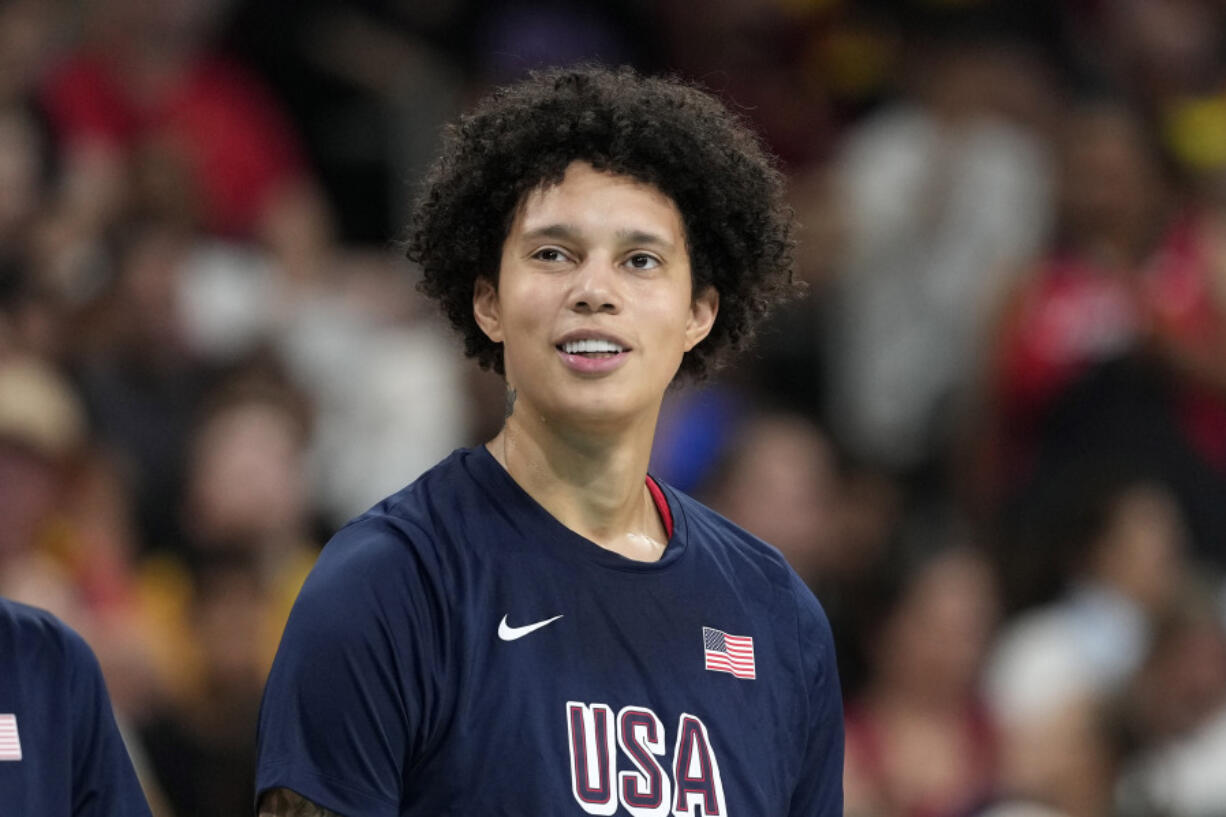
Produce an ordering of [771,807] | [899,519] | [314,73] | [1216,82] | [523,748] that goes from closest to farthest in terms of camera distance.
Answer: [523,748], [771,807], [899,519], [314,73], [1216,82]

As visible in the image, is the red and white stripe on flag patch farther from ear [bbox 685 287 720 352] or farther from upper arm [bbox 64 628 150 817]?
ear [bbox 685 287 720 352]

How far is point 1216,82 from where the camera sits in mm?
9305

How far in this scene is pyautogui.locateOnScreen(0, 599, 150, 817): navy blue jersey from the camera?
3377 mm

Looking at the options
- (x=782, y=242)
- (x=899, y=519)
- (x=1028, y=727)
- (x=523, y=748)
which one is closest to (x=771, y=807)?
(x=523, y=748)

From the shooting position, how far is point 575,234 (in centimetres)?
339

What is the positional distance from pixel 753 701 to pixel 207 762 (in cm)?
257

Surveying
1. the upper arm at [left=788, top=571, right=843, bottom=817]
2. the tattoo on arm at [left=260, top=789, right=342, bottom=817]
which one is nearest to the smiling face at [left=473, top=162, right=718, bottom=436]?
the upper arm at [left=788, top=571, right=843, bottom=817]

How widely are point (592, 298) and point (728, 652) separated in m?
0.62

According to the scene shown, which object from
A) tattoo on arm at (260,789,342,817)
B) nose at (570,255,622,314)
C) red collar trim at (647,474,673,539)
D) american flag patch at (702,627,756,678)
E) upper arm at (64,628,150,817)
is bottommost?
tattoo on arm at (260,789,342,817)

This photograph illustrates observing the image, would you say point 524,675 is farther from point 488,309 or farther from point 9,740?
point 9,740

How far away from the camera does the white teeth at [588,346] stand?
3.37 meters

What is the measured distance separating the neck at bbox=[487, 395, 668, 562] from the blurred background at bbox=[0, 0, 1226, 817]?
235 centimetres

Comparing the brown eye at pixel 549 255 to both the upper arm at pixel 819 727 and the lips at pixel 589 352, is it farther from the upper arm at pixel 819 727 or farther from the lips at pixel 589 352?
the upper arm at pixel 819 727

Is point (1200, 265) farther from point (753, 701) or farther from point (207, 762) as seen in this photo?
point (753, 701)
